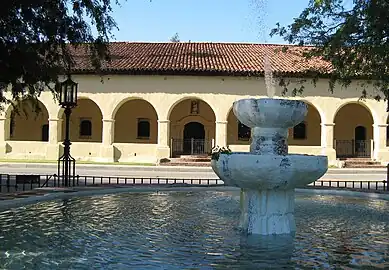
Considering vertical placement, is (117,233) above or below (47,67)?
below

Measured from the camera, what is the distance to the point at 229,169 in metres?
5.84

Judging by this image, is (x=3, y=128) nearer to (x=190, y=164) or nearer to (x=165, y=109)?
(x=165, y=109)

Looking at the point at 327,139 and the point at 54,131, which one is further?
the point at 54,131

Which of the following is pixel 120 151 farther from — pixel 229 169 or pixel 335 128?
pixel 229 169

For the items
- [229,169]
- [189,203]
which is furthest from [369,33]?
[229,169]

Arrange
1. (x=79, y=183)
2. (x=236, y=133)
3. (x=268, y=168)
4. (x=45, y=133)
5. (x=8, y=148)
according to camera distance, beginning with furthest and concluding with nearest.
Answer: (x=45, y=133), (x=236, y=133), (x=8, y=148), (x=79, y=183), (x=268, y=168)

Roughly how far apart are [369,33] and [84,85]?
62.7 ft

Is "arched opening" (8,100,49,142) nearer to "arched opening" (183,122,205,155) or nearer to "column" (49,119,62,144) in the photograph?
"column" (49,119,62,144)

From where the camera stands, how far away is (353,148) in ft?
95.0

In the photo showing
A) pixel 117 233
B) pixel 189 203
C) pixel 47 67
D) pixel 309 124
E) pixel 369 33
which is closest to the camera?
pixel 117 233

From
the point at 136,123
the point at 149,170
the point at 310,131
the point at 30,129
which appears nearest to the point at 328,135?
the point at 310,131

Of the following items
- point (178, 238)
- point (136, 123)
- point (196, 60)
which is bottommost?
point (178, 238)

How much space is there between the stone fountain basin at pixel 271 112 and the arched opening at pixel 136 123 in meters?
23.5

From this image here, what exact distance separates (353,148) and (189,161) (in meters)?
10.2
